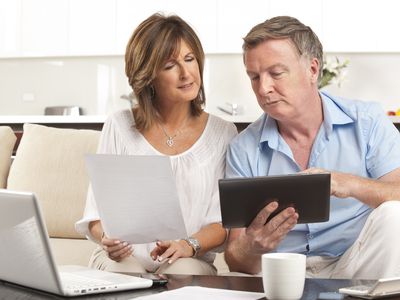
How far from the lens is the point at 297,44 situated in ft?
7.86

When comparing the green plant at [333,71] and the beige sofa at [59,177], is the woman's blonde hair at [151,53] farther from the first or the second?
the green plant at [333,71]

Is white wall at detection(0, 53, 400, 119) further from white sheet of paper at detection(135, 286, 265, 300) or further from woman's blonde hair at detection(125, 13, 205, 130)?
white sheet of paper at detection(135, 286, 265, 300)

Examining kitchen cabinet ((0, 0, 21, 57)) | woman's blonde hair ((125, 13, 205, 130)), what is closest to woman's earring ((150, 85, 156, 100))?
woman's blonde hair ((125, 13, 205, 130))

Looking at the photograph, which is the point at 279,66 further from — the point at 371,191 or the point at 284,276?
the point at 284,276

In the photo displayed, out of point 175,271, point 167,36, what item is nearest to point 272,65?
point 167,36

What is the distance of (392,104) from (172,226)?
151 inches

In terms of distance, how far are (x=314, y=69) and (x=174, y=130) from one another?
1.74 ft

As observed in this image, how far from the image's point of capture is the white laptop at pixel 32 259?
158cm

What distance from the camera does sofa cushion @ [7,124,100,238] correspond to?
3156 millimetres

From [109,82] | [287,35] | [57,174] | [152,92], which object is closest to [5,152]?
[57,174]

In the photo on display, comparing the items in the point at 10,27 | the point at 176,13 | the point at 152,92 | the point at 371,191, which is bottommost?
the point at 371,191

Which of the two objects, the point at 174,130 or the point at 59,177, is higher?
the point at 174,130

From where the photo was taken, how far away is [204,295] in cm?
162

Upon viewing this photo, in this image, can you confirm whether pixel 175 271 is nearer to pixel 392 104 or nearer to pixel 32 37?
pixel 392 104
